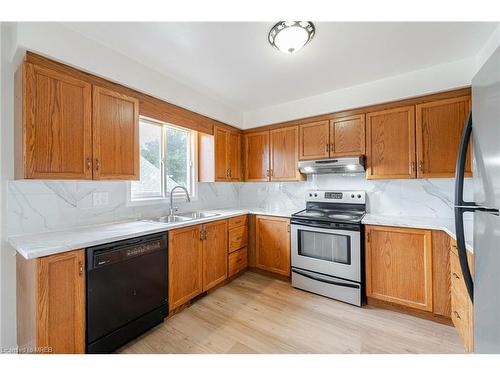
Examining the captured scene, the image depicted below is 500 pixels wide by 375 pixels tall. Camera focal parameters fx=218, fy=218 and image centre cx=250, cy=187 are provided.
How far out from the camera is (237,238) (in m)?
2.86

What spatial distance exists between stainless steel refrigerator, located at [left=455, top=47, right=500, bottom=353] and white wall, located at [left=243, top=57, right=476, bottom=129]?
4.87 feet

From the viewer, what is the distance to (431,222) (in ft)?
6.83

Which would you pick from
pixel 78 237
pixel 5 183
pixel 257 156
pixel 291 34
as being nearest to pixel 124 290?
pixel 78 237

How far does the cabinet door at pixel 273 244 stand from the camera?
108 inches

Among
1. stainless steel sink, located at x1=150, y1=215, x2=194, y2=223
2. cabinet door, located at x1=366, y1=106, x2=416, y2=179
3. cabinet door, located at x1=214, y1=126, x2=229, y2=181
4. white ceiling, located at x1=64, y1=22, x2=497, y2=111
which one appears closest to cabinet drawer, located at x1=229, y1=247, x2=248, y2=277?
stainless steel sink, located at x1=150, y1=215, x2=194, y2=223

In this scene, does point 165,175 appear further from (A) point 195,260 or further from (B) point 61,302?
(B) point 61,302

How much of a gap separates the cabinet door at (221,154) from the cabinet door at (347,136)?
142 centimetres

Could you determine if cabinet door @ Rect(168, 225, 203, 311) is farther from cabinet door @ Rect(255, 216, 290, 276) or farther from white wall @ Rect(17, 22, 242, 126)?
white wall @ Rect(17, 22, 242, 126)

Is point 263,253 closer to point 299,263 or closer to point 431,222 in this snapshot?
point 299,263

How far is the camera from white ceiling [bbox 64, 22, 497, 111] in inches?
60.3

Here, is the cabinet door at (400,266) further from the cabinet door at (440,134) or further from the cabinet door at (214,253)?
the cabinet door at (214,253)

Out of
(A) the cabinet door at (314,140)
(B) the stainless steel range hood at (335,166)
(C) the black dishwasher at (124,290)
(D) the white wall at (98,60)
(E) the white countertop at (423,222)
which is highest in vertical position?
(D) the white wall at (98,60)

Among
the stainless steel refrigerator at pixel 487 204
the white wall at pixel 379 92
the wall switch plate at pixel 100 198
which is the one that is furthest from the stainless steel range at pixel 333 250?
the wall switch plate at pixel 100 198

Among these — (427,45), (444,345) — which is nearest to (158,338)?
(444,345)
